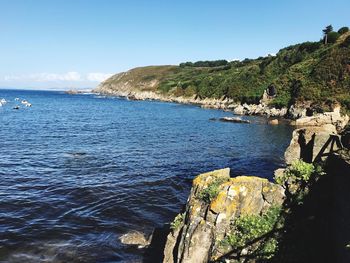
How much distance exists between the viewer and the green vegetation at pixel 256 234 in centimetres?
1232

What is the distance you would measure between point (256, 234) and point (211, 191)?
2.54 meters

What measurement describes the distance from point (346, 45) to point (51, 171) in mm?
91635

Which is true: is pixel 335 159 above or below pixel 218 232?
above

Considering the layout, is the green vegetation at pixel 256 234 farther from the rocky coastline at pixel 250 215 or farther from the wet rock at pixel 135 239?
the wet rock at pixel 135 239

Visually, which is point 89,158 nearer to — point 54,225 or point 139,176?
point 139,176

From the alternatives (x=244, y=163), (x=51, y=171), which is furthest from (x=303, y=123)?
(x=51, y=171)

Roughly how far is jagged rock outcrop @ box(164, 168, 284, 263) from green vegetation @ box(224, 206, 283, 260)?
1.19ft

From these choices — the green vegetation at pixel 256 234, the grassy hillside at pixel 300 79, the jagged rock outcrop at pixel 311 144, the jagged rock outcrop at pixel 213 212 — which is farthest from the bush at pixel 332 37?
the green vegetation at pixel 256 234

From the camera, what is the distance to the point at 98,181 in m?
27.6

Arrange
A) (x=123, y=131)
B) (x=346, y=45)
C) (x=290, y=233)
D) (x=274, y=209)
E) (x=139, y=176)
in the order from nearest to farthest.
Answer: (x=290, y=233) < (x=274, y=209) < (x=139, y=176) < (x=123, y=131) < (x=346, y=45)

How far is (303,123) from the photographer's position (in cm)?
5834

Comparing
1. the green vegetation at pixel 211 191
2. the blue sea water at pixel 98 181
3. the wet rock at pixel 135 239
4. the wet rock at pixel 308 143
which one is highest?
the wet rock at pixel 308 143

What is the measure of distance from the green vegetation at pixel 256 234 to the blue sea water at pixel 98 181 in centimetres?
604

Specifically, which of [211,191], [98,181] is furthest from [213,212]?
[98,181]
